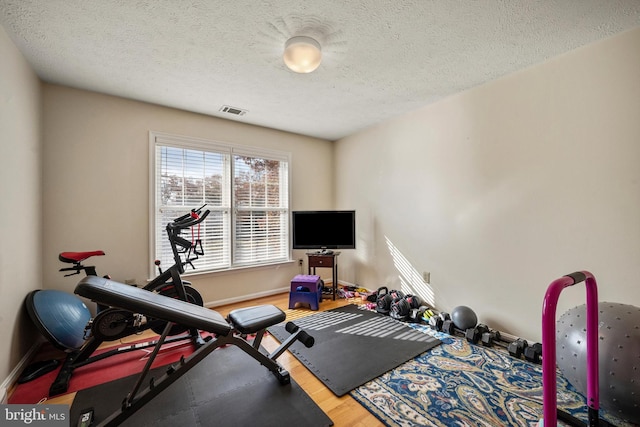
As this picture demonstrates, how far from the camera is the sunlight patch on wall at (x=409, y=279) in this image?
310cm

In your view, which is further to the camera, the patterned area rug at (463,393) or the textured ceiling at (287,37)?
the textured ceiling at (287,37)

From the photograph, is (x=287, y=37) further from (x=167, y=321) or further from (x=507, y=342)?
(x=507, y=342)

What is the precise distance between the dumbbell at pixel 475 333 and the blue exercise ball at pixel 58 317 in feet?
11.1

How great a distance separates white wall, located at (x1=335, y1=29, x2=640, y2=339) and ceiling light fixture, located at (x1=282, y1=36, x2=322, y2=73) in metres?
1.78

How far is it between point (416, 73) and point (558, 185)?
1536 millimetres

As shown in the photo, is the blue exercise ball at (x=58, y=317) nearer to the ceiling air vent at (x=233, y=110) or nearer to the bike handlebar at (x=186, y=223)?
the bike handlebar at (x=186, y=223)

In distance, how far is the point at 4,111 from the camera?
69.9 inches

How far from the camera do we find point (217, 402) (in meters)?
1.66

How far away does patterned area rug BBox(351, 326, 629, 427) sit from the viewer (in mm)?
1513

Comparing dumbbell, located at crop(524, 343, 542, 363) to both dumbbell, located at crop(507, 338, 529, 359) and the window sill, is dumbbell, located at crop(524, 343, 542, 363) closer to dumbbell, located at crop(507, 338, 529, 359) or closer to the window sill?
dumbbell, located at crop(507, 338, 529, 359)

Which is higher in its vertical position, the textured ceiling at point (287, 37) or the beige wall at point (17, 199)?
the textured ceiling at point (287, 37)

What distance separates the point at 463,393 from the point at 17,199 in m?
3.49

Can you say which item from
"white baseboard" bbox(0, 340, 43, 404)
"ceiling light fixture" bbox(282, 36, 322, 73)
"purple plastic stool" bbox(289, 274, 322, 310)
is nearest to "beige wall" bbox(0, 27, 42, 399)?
"white baseboard" bbox(0, 340, 43, 404)

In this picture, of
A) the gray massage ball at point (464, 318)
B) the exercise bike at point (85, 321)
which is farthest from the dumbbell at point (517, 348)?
the exercise bike at point (85, 321)
